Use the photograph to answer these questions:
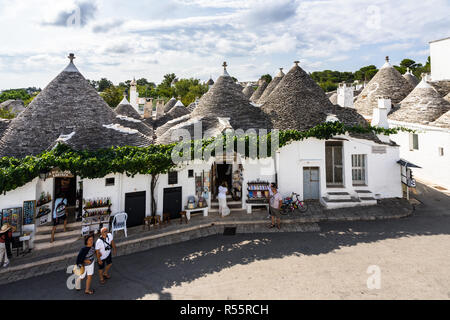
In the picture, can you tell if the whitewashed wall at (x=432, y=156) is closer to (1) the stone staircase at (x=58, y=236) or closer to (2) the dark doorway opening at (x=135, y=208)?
(2) the dark doorway opening at (x=135, y=208)

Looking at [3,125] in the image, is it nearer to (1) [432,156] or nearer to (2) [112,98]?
(1) [432,156]

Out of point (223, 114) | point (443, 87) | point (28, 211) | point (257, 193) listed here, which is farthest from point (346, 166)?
point (443, 87)

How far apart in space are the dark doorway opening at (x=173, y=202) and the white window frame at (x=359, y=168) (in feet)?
32.8

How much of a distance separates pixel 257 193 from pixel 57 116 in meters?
11.0

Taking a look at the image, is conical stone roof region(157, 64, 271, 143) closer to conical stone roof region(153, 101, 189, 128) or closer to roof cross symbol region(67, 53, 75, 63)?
conical stone roof region(153, 101, 189, 128)

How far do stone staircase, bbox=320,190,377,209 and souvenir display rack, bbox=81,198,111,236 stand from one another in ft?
34.7

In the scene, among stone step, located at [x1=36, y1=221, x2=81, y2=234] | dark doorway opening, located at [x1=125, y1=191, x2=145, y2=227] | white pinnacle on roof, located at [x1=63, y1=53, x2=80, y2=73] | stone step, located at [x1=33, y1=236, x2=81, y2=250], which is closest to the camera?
stone step, located at [x1=33, y1=236, x2=81, y2=250]

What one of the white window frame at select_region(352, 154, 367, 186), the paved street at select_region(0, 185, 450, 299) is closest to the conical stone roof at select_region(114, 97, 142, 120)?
the paved street at select_region(0, 185, 450, 299)

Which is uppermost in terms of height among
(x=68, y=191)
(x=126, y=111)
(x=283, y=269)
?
(x=126, y=111)

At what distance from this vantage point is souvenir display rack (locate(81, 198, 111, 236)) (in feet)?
30.1

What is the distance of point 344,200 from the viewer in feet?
40.4

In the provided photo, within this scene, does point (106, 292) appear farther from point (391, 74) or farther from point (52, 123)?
point (391, 74)
